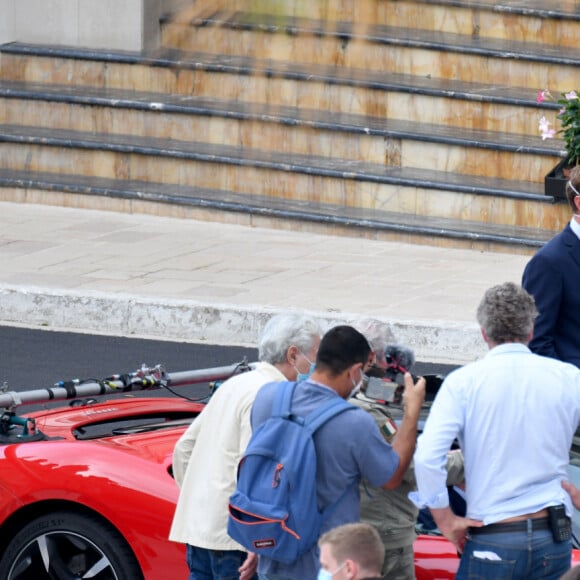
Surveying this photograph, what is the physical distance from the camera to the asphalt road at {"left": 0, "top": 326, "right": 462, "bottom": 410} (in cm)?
1015

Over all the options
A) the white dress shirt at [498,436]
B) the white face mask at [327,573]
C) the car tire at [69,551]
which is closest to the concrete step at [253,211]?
the car tire at [69,551]

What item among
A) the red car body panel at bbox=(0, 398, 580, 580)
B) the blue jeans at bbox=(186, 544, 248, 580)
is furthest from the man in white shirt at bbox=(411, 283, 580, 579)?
the red car body panel at bbox=(0, 398, 580, 580)

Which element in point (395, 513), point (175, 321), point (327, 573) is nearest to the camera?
point (327, 573)

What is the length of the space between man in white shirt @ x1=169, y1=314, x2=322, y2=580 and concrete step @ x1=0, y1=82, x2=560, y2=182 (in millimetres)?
8922

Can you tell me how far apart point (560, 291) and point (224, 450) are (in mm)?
1613

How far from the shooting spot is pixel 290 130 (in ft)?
53.1

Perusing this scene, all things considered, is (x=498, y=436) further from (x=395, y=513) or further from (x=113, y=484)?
(x=113, y=484)

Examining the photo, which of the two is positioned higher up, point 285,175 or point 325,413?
point 325,413

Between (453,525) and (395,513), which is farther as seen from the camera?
(395,513)

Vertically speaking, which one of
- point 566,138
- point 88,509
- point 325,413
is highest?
point 566,138

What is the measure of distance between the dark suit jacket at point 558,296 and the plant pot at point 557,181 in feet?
24.3

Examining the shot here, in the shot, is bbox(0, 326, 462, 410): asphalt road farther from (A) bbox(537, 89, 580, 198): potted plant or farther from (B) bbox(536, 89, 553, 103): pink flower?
(B) bbox(536, 89, 553, 103): pink flower

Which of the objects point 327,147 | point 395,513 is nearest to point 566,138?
point 327,147

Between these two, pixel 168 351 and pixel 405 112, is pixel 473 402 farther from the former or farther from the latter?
pixel 405 112
